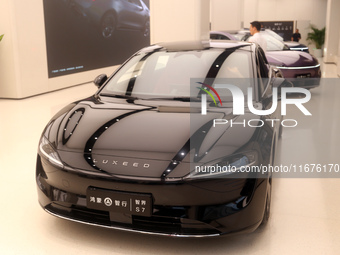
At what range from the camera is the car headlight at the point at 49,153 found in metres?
2.54

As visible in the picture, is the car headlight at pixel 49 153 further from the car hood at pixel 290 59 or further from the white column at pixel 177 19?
the white column at pixel 177 19

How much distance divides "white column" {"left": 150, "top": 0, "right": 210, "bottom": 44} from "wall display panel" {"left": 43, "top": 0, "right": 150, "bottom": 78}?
70.7 inches

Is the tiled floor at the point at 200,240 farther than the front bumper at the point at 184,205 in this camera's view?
Yes

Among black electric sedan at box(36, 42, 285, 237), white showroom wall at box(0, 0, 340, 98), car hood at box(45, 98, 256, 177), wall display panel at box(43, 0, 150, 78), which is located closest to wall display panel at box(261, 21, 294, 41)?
wall display panel at box(43, 0, 150, 78)

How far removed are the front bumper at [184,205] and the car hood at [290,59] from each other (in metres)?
4.99

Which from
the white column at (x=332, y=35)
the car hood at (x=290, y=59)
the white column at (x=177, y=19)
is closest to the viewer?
the car hood at (x=290, y=59)

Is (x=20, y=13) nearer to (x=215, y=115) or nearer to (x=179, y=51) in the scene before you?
(x=179, y=51)

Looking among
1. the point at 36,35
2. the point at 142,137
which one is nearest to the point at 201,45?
the point at 142,137

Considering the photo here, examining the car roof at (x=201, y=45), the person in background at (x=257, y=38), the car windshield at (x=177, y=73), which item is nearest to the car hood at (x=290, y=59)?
the person in background at (x=257, y=38)

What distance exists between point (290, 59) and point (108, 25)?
510 cm

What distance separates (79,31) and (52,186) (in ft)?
24.7

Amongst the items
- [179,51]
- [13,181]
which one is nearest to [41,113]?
[13,181]

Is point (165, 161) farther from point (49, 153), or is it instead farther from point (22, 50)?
point (22, 50)

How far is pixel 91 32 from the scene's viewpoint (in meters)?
10.1
